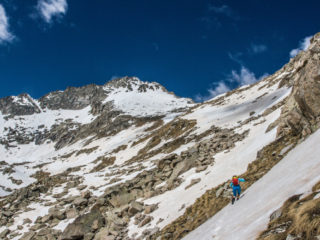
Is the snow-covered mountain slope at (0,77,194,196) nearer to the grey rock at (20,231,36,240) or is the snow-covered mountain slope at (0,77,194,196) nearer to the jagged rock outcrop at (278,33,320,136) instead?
the grey rock at (20,231,36,240)

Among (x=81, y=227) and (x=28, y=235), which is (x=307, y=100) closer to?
(x=81, y=227)

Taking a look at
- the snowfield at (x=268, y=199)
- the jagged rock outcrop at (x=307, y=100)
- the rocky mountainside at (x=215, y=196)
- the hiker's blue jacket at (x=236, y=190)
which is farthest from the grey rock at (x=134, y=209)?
the jagged rock outcrop at (x=307, y=100)

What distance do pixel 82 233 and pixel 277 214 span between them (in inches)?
584

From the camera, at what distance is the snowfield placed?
6.89 meters

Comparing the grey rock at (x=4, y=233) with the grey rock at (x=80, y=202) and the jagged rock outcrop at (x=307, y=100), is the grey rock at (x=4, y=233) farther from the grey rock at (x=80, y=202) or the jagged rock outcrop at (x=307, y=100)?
the jagged rock outcrop at (x=307, y=100)

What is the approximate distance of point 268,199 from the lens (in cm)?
820

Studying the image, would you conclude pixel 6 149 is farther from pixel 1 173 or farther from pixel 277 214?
pixel 277 214

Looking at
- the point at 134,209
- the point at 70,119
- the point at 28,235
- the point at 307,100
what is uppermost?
the point at 70,119

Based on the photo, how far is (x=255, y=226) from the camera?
6.58 metres

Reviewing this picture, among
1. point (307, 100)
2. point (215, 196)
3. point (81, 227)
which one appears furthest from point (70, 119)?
point (307, 100)

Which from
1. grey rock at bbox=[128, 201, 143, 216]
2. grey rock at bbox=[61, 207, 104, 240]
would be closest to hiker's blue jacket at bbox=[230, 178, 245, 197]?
grey rock at bbox=[128, 201, 143, 216]

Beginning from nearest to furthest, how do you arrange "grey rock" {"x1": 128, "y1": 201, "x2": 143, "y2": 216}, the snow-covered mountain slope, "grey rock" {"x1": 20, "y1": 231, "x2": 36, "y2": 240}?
"grey rock" {"x1": 128, "y1": 201, "x2": 143, "y2": 216}
"grey rock" {"x1": 20, "y1": 231, "x2": 36, "y2": 240}
the snow-covered mountain slope

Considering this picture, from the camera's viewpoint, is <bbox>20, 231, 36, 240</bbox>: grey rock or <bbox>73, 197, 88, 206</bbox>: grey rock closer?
<bbox>20, 231, 36, 240</bbox>: grey rock

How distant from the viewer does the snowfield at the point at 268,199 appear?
22.6ft
